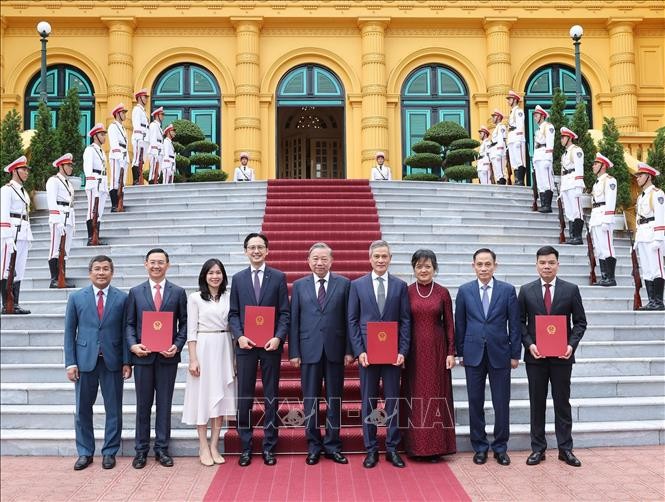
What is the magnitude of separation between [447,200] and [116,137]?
6654 millimetres

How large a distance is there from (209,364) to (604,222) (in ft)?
22.8

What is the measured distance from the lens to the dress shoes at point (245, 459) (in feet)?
20.4

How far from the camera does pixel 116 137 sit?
43.9ft

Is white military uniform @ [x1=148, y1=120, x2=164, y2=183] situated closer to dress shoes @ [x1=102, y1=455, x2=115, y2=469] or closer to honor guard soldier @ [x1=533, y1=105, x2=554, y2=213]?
honor guard soldier @ [x1=533, y1=105, x2=554, y2=213]

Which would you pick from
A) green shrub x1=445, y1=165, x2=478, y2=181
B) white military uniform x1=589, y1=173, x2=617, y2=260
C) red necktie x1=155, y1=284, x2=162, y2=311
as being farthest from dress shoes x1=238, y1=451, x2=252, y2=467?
green shrub x1=445, y1=165, x2=478, y2=181

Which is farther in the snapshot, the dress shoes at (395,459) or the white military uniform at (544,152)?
the white military uniform at (544,152)

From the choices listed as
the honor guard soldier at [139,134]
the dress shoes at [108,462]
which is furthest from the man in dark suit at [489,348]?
the honor guard soldier at [139,134]

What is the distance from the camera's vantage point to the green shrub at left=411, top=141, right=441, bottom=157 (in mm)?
20991

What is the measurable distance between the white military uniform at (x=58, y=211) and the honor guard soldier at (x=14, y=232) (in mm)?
373

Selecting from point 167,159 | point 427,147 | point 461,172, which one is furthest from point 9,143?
point 427,147

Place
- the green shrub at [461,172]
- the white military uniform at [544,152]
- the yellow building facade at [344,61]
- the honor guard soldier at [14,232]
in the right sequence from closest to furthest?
the honor guard soldier at [14,232] < the white military uniform at [544,152] < the green shrub at [461,172] < the yellow building facade at [344,61]

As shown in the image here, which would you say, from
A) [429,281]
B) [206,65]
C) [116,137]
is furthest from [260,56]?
[429,281]

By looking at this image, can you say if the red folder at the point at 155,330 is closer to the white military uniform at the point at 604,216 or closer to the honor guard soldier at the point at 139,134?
the white military uniform at the point at 604,216

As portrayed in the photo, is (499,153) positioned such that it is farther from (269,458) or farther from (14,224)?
(269,458)
